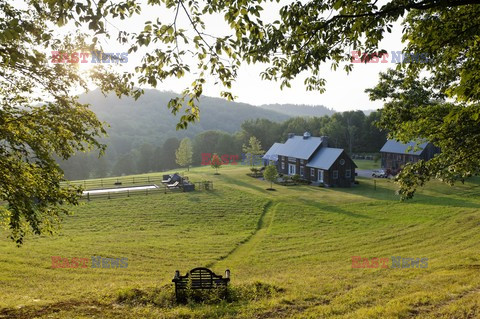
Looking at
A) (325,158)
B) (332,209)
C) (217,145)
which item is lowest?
(332,209)

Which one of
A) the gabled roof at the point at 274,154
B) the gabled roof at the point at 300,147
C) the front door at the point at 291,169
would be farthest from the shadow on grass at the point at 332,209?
the gabled roof at the point at 274,154

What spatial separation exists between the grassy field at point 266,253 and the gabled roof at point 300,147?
11.5 m

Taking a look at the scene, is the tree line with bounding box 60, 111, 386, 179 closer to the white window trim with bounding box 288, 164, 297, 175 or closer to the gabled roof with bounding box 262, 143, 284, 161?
the gabled roof with bounding box 262, 143, 284, 161

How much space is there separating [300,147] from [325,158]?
7013mm

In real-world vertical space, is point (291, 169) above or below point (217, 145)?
below

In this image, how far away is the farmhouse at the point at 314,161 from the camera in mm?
49406

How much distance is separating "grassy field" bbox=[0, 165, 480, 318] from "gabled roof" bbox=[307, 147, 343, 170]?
21.0ft

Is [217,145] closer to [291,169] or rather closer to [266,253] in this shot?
[291,169]

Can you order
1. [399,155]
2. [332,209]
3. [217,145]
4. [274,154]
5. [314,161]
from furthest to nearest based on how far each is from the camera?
[217,145], [274,154], [399,155], [314,161], [332,209]

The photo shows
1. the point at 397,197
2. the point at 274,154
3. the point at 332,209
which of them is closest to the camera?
the point at 332,209

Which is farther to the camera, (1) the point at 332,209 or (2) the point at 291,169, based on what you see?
(2) the point at 291,169

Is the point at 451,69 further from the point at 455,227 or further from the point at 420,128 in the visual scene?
the point at 455,227

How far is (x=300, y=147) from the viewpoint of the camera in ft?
188

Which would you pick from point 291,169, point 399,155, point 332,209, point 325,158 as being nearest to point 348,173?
point 325,158
